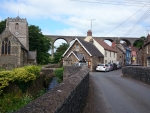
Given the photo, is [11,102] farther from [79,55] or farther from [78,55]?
[79,55]

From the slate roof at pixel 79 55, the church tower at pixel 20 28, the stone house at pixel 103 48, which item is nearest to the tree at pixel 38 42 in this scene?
the church tower at pixel 20 28

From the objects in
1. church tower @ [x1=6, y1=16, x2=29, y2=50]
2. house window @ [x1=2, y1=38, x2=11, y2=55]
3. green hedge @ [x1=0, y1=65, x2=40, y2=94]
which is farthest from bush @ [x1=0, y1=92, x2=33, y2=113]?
church tower @ [x1=6, y1=16, x2=29, y2=50]

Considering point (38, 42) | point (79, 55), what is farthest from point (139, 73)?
point (38, 42)

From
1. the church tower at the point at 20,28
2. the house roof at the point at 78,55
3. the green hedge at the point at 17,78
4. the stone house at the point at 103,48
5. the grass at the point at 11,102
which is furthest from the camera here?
the church tower at the point at 20,28

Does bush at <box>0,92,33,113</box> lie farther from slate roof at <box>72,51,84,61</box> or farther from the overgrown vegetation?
slate roof at <box>72,51,84,61</box>

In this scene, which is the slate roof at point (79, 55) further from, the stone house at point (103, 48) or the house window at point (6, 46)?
the house window at point (6, 46)

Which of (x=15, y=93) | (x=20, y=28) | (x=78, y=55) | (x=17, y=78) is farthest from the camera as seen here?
(x=20, y=28)

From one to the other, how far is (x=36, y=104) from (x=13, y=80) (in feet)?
45.5

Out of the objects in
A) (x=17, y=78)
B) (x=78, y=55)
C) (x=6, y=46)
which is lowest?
(x=17, y=78)

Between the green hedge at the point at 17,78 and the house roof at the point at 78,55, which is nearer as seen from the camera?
the green hedge at the point at 17,78

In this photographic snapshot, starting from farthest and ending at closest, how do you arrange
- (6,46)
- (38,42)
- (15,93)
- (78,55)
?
(38,42), (6,46), (78,55), (15,93)

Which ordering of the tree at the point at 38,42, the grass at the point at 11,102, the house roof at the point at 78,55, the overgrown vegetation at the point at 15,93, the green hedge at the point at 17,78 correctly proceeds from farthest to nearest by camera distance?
the tree at the point at 38,42 → the house roof at the point at 78,55 → the green hedge at the point at 17,78 → the overgrown vegetation at the point at 15,93 → the grass at the point at 11,102

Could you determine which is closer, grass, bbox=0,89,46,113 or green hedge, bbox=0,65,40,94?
Result: grass, bbox=0,89,46,113

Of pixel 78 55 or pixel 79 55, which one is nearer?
pixel 78 55
